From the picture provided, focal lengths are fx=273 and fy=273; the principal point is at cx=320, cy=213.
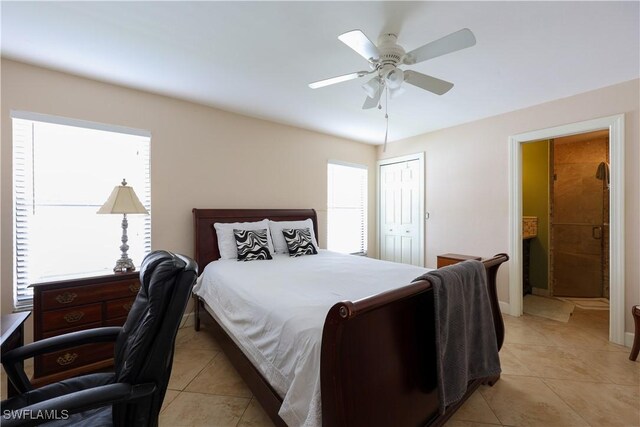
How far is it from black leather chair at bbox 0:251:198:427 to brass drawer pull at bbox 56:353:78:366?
1.06m

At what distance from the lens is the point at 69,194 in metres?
2.45

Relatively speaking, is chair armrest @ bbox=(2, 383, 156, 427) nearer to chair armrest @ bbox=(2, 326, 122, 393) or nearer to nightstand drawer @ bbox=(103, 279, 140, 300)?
chair armrest @ bbox=(2, 326, 122, 393)

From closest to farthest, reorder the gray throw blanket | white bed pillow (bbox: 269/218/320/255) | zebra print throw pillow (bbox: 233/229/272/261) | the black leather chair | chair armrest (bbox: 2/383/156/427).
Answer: chair armrest (bbox: 2/383/156/427), the black leather chair, the gray throw blanket, zebra print throw pillow (bbox: 233/229/272/261), white bed pillow (bbox: 269/218/320/255)

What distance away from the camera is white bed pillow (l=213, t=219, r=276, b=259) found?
2.99 metres

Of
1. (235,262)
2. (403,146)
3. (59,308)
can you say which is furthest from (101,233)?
(403,146)

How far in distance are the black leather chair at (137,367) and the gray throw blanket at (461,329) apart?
1157 millimetres

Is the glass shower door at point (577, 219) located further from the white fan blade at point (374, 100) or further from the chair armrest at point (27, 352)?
the chair armrest at point (27, 352)

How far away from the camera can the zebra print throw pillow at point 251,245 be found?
2904mm

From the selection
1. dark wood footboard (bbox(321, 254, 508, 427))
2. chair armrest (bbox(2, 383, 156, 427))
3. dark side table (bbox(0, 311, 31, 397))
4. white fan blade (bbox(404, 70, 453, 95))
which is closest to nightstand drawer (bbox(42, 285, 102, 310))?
dark side table (bbox(0, 311, 31, 397))

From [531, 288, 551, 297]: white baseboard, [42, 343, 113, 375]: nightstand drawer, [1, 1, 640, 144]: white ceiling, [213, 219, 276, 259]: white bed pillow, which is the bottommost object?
[531, 288, 551, 297]: white baseboard

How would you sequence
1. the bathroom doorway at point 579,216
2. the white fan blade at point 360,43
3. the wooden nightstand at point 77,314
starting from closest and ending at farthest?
the white fan blade at point 360,43, the wooden nightstand at point 77,314, the bathroom doorway at point 579,216

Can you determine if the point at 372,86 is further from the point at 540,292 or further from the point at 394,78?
the point at 540,292

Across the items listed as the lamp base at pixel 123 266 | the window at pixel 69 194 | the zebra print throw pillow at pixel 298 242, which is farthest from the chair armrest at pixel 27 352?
the zebra print throw pillow at pixel 298 242

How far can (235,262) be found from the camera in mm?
2779
